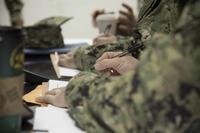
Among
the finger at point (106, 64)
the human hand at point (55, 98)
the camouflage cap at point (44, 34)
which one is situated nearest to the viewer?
the human hand at point (55, 98)

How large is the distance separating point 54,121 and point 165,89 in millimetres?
364

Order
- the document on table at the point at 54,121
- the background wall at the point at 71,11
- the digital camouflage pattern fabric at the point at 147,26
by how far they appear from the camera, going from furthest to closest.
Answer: the background wall at the point at 71,11 → the digital camouflage pattern fabric at the point at 147,26 → the document on table at the point at 54,121

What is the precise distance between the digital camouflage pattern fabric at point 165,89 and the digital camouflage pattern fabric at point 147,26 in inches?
25.7

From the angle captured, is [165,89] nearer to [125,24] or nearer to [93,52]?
[93,52]

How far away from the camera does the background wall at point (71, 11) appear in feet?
11.9

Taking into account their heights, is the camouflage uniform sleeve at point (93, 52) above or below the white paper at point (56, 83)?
above

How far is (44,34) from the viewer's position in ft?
5.82

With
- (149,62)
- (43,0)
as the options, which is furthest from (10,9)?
(149,62)

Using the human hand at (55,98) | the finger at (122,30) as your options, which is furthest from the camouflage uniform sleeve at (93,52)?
the finger at (122,30)

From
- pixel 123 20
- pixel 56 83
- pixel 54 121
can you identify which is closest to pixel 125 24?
pixel 123 20

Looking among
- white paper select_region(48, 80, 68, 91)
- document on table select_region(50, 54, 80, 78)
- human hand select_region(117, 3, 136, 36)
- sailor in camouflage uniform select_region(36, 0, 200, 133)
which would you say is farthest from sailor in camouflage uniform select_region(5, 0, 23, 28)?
sailor in camouflage uniform select_region(36, 0, 200, 133)

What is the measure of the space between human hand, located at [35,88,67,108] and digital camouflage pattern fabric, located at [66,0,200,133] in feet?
0.97

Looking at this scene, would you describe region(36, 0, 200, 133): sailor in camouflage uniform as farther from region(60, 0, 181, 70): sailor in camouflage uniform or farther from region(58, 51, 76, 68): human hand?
region(58, 51, 76, 68): human hand

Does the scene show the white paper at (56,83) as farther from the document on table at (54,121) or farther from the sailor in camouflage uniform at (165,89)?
the sailor in camouflage uniform at (165,89)
